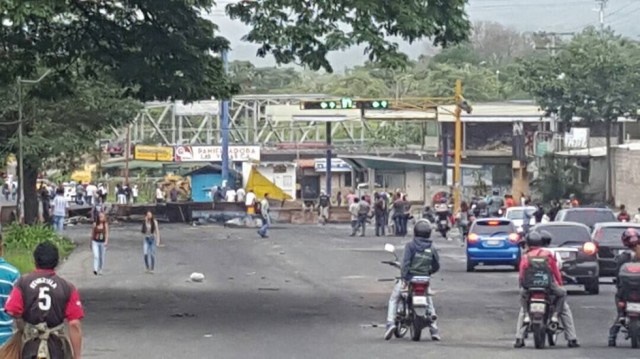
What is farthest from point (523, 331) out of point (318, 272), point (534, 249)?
point (318, 272)

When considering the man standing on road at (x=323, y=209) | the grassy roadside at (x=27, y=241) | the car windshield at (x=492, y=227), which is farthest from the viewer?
the man standing on road at (x=323, y=209)

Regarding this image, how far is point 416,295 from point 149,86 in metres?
8.50

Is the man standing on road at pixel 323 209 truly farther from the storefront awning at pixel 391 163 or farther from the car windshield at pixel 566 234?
the car windshield at pixel 566 234

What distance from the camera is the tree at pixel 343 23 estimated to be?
2241 cm

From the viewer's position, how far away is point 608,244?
33.1 m

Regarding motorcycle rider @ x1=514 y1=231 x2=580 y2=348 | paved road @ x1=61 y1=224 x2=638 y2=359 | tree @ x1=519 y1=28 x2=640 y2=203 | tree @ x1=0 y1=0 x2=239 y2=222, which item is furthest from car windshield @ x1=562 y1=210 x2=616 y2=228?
Result: tree @ x1=519 y1=28 x2=640 y2=203

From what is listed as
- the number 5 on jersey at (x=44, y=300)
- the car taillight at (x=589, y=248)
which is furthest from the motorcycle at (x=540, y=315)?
the car taillight at (x=589, y=248)

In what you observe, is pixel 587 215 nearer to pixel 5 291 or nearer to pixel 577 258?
pixel 577 258

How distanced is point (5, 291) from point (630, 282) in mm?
9757

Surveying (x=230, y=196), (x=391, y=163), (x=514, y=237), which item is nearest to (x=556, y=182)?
(x=230, y=196)

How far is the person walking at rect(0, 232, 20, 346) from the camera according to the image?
1153 centimetres

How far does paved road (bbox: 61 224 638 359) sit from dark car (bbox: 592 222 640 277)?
59.3 inches

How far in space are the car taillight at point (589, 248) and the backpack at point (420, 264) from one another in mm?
10633

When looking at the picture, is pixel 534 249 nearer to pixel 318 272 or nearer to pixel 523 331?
pixel 523 331
